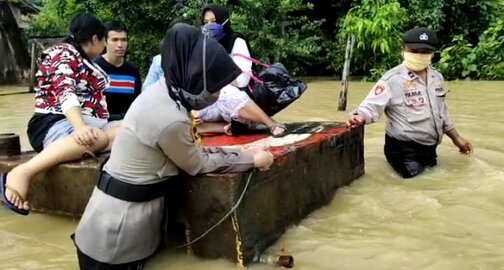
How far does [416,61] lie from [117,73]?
244 cm

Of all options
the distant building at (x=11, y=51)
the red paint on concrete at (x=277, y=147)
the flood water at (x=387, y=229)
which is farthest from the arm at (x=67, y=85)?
the distant building at (x=11, y=51)

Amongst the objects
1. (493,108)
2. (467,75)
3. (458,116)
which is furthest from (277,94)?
(467,75)

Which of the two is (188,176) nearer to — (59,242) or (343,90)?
(59,242)

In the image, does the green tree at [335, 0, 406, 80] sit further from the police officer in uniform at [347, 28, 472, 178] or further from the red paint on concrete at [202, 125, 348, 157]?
the red paint on concrete at [202, 125, 348, 157]

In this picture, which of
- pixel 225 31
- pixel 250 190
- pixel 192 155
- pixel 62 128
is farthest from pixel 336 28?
pixel 192 155

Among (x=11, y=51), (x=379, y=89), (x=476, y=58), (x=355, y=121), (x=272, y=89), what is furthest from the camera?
(x=11, y=51)

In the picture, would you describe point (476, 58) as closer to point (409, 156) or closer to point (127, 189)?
point (409, 156)

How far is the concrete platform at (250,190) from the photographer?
10.9 feet

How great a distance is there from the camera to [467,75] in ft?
50.0

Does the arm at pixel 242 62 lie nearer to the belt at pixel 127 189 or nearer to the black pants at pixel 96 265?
the belt at pixel 127 189

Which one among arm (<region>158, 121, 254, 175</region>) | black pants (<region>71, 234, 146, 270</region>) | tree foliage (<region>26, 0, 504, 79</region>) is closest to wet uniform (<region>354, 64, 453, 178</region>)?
arm (<region>158, 121, 254, 175</region>)

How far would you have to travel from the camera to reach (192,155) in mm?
3061

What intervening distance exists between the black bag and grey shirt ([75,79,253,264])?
218 centimetres

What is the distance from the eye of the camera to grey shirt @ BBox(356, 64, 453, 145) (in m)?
5.01
